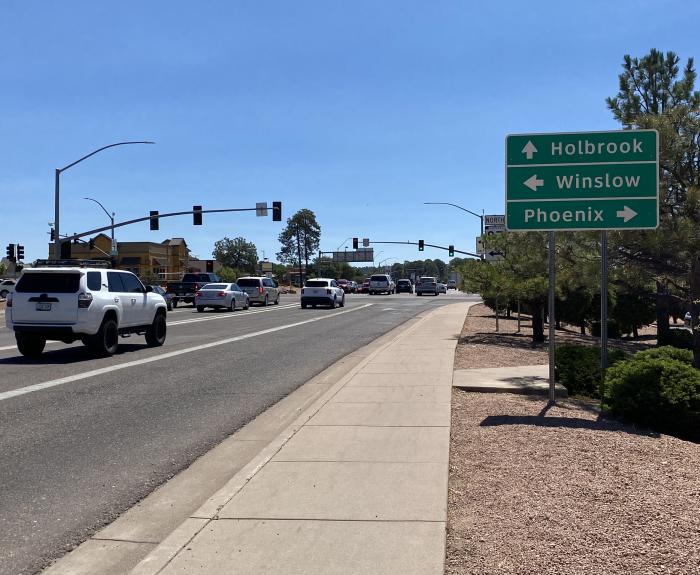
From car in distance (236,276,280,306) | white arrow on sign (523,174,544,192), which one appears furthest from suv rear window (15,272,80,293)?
car in distance (236,276,280,306)

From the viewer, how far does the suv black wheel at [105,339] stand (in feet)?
47.0

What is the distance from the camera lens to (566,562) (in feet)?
13.1

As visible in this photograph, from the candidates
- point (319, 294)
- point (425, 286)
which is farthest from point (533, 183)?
point (425, 286)

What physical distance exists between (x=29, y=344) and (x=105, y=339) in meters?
1.57

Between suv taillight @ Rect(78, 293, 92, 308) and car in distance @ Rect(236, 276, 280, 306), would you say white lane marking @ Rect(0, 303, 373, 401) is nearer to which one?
suv taillight @ Rect(78, 293, 92, 308)

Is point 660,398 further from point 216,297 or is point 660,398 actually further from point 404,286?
point 404,286

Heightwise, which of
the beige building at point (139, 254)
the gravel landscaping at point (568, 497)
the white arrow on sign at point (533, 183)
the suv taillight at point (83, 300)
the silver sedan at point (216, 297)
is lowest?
the gravel landscaping at point (568, 497)

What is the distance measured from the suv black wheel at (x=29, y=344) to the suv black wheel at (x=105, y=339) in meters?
1.02

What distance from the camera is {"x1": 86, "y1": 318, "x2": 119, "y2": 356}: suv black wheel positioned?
47.0 ft

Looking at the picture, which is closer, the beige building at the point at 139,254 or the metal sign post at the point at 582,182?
the metal sign post at the point at 582,182

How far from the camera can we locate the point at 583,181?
885 centimetres

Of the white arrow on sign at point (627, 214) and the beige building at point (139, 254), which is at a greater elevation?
the beige building at point (139, 254)

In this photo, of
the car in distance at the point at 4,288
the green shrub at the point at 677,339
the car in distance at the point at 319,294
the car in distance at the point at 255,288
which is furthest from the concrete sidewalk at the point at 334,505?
the car in distance at the point at 4,288

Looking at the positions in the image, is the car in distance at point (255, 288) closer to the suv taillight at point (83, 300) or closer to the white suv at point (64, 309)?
the white suv at point (64, 309)
